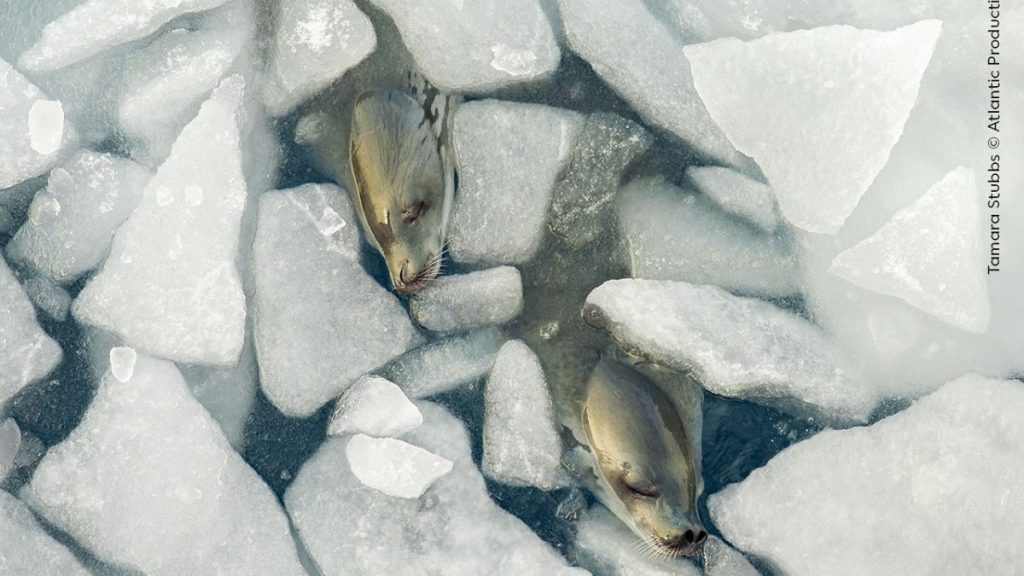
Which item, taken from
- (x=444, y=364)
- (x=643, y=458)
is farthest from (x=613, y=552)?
(x=444, y=364)

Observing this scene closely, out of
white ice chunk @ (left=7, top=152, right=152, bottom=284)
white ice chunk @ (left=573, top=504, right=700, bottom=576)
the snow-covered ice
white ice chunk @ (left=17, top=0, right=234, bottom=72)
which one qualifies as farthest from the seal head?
white ice chunk @ (left=17, top=0, right=234, bottom=72)

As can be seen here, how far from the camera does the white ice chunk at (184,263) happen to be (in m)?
2.05

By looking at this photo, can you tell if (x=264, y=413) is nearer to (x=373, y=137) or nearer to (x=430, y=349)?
(x=430, y=349)

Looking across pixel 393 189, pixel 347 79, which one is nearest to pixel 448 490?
pixel 393 189

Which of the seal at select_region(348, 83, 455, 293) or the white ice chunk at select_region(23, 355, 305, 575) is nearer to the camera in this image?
the seal at select_region(348, 83, 455, 293)

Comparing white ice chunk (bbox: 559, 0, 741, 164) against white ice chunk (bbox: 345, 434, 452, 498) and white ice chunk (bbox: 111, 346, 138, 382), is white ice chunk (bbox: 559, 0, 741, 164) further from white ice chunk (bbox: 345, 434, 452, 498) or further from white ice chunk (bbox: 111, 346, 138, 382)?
white ice chunk (bbox: 111, 346, 138, 382)

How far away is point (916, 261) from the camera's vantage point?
208cm

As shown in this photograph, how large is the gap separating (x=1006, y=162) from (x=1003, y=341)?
382mm

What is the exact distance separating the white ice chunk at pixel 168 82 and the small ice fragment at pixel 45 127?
12 centimetres

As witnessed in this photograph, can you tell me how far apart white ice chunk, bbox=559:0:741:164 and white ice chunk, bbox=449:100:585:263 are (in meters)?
0.14

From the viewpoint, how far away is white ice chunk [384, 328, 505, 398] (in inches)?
83.4

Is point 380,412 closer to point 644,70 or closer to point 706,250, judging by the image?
point 706,250

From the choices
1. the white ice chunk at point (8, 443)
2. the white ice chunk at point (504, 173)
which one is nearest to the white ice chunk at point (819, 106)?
the white ice chunk at point (504, 173)

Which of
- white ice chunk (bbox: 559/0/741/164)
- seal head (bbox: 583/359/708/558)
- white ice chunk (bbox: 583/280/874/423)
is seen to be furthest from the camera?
white ice chunk (bbox: 559/0/741/164)
